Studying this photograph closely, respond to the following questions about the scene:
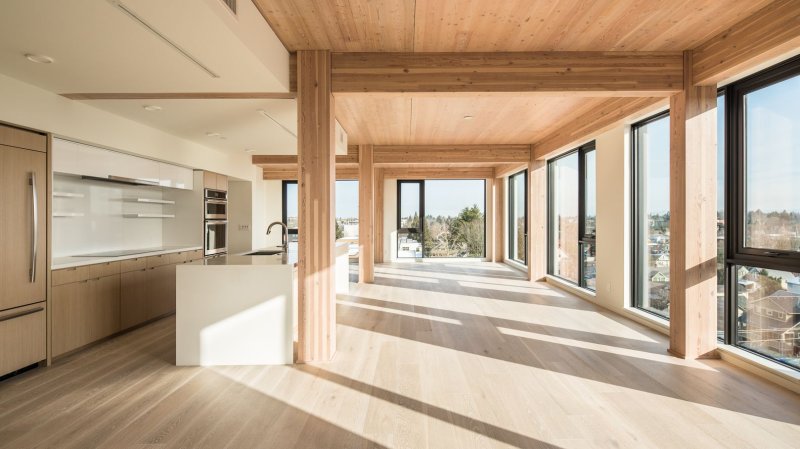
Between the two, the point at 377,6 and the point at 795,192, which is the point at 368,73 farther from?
the point at 795,192

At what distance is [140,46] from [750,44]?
418 centimetres

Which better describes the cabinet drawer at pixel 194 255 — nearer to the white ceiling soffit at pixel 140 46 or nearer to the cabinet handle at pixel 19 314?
the cabinet handle at pixel 19 314

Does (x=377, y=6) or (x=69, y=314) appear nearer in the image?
(x=377, y=6)

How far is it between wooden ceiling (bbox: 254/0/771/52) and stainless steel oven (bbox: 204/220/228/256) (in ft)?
11.9

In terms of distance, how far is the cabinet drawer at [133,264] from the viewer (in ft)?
14.3

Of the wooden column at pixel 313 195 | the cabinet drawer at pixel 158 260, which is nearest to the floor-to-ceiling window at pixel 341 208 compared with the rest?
the cabinet drawer at pixel 158 260

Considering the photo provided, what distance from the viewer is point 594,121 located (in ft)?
17.5

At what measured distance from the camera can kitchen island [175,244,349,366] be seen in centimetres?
340

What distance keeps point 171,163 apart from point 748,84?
6.26 metres

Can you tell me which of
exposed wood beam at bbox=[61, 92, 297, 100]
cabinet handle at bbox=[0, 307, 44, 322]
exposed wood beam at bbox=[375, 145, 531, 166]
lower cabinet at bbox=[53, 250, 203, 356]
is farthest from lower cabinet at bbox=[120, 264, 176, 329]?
exposed wood beam at bbox=[375, 145, 531, 166]

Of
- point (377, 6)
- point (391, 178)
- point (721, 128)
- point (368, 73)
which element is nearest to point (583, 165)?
point (721, 128)

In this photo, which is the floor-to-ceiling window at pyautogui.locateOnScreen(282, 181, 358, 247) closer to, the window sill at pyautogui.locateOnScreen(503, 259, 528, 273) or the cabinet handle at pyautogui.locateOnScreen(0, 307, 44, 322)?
the window sill at pyautogui.locateOnScreen(503, 259, 528, 273)

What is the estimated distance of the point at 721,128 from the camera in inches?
147

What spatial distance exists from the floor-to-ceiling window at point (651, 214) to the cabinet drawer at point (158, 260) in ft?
19.1
